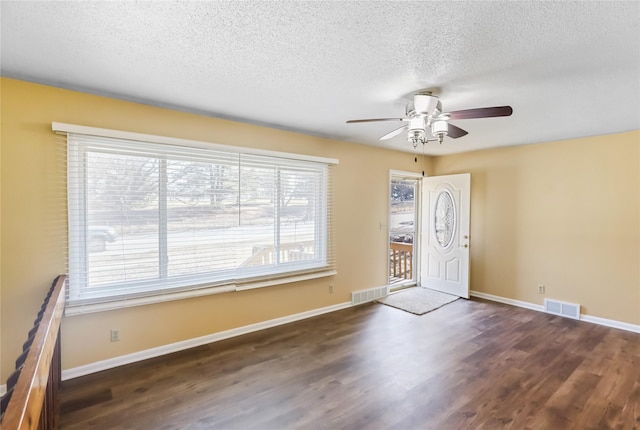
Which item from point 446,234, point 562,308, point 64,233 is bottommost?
point 562,308

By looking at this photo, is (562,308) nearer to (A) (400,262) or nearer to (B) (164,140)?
(A) (400,262)

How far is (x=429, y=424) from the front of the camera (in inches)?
82.0

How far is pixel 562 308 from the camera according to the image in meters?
4.24

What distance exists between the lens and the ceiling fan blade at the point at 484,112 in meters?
2.12

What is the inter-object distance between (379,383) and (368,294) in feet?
7.20

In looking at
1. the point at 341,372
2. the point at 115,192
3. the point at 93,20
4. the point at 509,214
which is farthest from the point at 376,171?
the point at 93,20

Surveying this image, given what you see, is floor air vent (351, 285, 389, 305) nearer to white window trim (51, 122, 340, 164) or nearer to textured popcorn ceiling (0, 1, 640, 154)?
white window trim (51, 122, 340, 164)

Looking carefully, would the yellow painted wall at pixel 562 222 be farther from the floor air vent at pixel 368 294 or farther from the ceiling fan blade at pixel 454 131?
the ceiling fan blade at pixel 454 131

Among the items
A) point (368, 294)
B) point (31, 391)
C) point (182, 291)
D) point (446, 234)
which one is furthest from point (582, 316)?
point (31, 391)

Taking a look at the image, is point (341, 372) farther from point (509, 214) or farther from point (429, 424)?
point (509, 214)

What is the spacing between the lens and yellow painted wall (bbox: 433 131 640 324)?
3775 mm

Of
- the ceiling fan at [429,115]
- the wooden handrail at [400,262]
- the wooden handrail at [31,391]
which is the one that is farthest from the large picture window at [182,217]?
the wooden handrail at [400,262]

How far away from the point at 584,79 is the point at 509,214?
2909mm

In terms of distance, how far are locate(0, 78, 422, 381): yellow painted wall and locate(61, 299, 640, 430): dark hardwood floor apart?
0.26m
